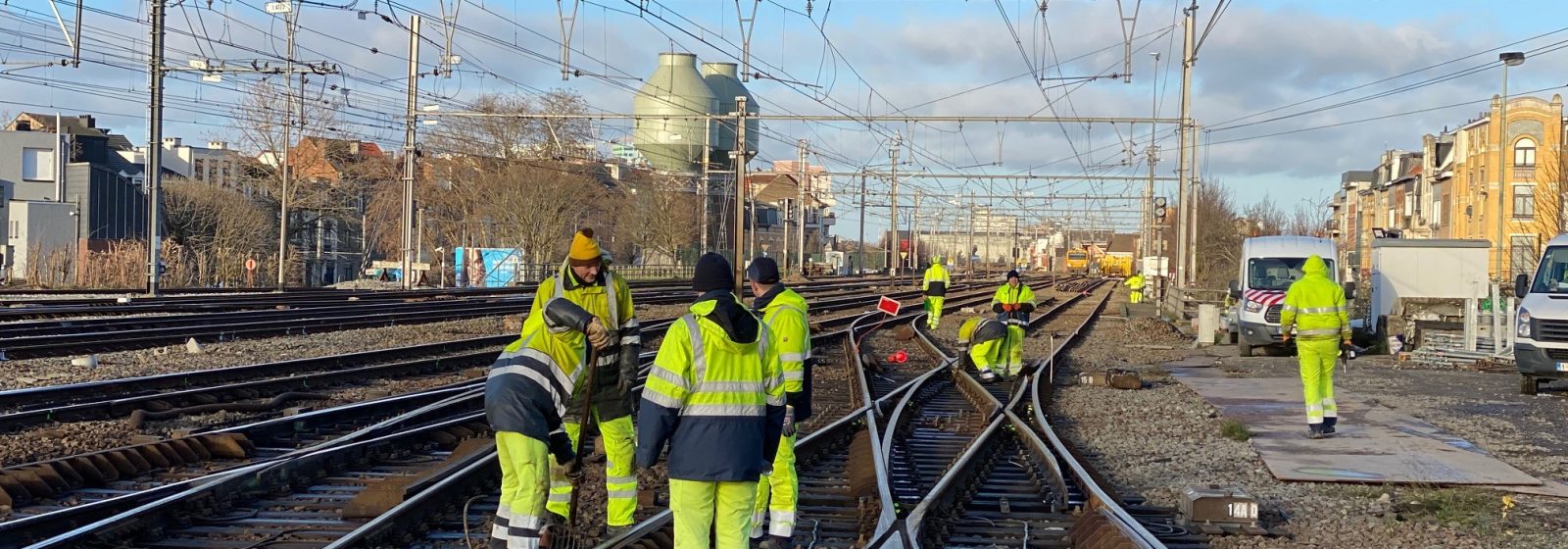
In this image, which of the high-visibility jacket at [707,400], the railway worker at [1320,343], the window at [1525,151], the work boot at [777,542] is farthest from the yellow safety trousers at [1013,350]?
the window at [1525,151]

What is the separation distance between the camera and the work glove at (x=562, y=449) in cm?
706

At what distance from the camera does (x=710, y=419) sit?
5824 mm

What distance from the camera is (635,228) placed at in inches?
3100

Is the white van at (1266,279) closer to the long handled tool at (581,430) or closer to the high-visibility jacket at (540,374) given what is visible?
the long handled tool at (581,430)

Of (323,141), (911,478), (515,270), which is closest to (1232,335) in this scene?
(911,478)

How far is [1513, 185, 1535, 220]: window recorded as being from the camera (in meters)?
65.8

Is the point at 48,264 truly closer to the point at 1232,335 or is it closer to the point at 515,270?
the point at 515,270

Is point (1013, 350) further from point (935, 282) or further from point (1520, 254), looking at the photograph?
point (1520, 254)

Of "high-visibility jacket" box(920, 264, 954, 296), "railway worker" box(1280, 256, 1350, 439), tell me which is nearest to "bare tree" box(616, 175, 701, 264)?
"high-visibility jacket" box(920, 264, 954, 296)

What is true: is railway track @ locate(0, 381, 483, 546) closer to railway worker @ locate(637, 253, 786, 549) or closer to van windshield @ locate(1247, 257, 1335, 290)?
railway worker @ locate(637, 253, 786, 549)

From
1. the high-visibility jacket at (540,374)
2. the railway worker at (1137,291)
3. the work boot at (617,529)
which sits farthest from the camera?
the railway worker at (1137,291)

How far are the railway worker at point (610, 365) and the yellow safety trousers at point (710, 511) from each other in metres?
1.26

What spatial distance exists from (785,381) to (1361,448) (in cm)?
714

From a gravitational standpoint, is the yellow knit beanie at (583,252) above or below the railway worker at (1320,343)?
above
